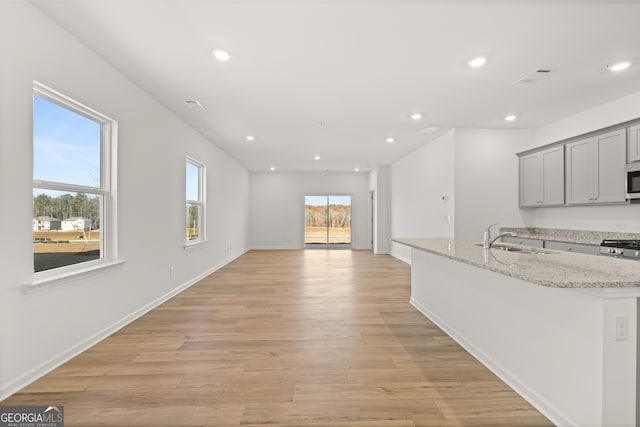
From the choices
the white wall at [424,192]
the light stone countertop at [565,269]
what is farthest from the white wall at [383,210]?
the light stone countertop at [565,269]

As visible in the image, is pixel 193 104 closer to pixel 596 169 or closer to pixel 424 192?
pixel 424 192

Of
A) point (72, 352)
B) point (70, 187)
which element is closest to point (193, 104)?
point (70, 187)

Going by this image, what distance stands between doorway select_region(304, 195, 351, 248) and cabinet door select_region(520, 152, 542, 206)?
5.83 metres

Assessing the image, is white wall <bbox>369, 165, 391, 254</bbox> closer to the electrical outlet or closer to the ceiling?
the ceiling

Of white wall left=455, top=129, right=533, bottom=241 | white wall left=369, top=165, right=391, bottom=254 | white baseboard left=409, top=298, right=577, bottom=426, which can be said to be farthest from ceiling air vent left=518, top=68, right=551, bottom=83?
white wall left=369, top=165, right=391, bottom=254

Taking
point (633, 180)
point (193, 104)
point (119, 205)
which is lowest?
point (119, 205)

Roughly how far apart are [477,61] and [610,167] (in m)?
2.51

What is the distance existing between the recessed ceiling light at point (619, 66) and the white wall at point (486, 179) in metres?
2.17

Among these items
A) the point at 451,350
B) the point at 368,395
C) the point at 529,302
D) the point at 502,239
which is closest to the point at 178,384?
the point at 368,395

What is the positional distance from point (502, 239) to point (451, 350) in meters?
3.22

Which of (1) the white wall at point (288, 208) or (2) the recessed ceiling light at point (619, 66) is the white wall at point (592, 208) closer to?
(2) the recessed ceiling light at point (619, 66)

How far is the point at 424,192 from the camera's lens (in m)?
6.43

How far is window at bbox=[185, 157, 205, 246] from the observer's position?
Answer: 204 inches

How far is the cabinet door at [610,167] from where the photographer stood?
3.59 meters
